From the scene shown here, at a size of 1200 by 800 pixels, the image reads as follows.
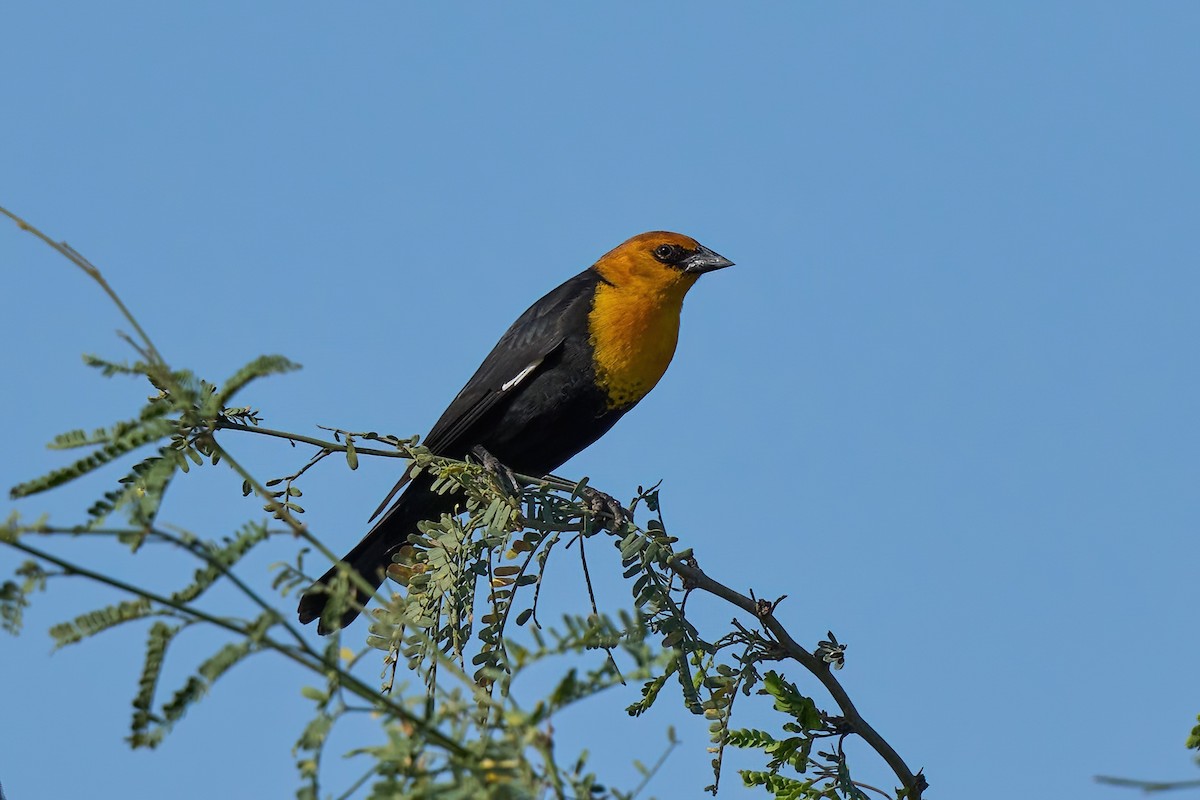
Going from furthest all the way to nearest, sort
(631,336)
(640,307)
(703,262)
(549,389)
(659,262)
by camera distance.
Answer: (703,262) < (659,262) < (640,307) < (631,336) < (549,389)

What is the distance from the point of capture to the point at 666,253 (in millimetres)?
5766

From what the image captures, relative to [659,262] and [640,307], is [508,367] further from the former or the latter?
[659,262]

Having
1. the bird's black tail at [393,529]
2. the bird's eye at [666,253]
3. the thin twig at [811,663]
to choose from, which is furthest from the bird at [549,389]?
the thin twig at [811,663]

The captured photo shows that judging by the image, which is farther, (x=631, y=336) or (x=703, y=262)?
(x=703, y=262)

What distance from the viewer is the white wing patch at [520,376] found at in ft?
16.5

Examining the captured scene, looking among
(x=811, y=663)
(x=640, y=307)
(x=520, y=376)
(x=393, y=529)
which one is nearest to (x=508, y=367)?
(x=520, y=376)

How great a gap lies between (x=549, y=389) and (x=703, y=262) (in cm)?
112

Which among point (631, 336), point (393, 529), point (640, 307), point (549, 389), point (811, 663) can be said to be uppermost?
point (640, 307)

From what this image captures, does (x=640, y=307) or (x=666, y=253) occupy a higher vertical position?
(x=666, y=253)

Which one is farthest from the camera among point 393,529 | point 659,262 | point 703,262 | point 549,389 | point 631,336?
point 703,262

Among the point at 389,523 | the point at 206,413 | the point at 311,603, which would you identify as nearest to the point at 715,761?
the point at 206,413

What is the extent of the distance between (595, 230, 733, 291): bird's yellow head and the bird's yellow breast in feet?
0.15

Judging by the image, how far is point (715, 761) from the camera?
263 cm

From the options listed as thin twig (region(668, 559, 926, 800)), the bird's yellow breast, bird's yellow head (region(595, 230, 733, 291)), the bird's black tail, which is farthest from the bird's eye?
thin twig (region(668, 559, 926, 800))
